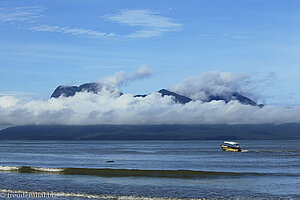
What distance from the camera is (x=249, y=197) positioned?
46.6 metres

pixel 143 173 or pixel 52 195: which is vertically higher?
pixel 52 195

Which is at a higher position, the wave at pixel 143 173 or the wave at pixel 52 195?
the wave at pixel 52 195

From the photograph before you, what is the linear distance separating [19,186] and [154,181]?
775 inches

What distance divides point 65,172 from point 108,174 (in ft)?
29.7

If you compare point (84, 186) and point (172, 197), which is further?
point (84, 186)

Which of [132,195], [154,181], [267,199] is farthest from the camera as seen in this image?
[154,181]

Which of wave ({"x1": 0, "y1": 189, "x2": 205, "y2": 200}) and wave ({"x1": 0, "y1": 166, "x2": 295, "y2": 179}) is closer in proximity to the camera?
wave ({"x1": 0, "y1": 189, "x2": 205, "y2": 200})

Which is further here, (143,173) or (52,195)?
(143,173)

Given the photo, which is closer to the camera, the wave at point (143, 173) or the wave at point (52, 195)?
the wave at point (52, 195)

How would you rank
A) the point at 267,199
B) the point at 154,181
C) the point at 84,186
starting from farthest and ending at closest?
the point at 154,181
the point at 84,186
the point at 267,199

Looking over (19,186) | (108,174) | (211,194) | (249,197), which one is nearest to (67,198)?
(19,186)

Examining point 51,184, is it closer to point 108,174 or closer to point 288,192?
point 108,174

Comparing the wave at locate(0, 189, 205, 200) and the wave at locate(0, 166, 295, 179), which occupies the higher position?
the wave at locate(0, 189, 205, 200)

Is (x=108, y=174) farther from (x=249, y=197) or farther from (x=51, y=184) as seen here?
(x=249, y=197)
